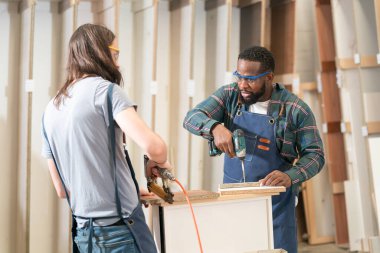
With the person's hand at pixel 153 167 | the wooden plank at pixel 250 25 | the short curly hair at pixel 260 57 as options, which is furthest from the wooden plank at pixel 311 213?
the person's hand at pixel 153 167

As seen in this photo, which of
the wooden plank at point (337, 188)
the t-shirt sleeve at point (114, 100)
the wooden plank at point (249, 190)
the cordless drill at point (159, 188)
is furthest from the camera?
the wooden plank at point (337, 188)

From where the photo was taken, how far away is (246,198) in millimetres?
2412

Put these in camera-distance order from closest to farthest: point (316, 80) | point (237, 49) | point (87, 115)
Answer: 1. point (87, 115)
2. point (237, 49)
3. point (316, 80)

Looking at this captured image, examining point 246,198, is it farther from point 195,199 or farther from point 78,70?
point 78,70

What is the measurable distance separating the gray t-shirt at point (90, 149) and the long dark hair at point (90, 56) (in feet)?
0.15

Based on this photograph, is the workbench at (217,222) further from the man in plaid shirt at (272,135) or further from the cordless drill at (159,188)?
the man in plaid shirt at (272,135)

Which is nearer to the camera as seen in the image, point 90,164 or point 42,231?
point 90,164

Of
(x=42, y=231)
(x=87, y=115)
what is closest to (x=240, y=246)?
(x=87, y=115)

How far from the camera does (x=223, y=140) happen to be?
8.50 ft

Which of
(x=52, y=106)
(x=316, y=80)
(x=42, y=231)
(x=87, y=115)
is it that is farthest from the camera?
(x=316, y=80)

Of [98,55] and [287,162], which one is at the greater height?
[98,55]

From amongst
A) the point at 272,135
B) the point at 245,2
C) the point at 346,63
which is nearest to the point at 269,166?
the point at 272,135

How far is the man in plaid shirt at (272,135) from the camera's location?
8.79ft

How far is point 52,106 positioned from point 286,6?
346 cm
